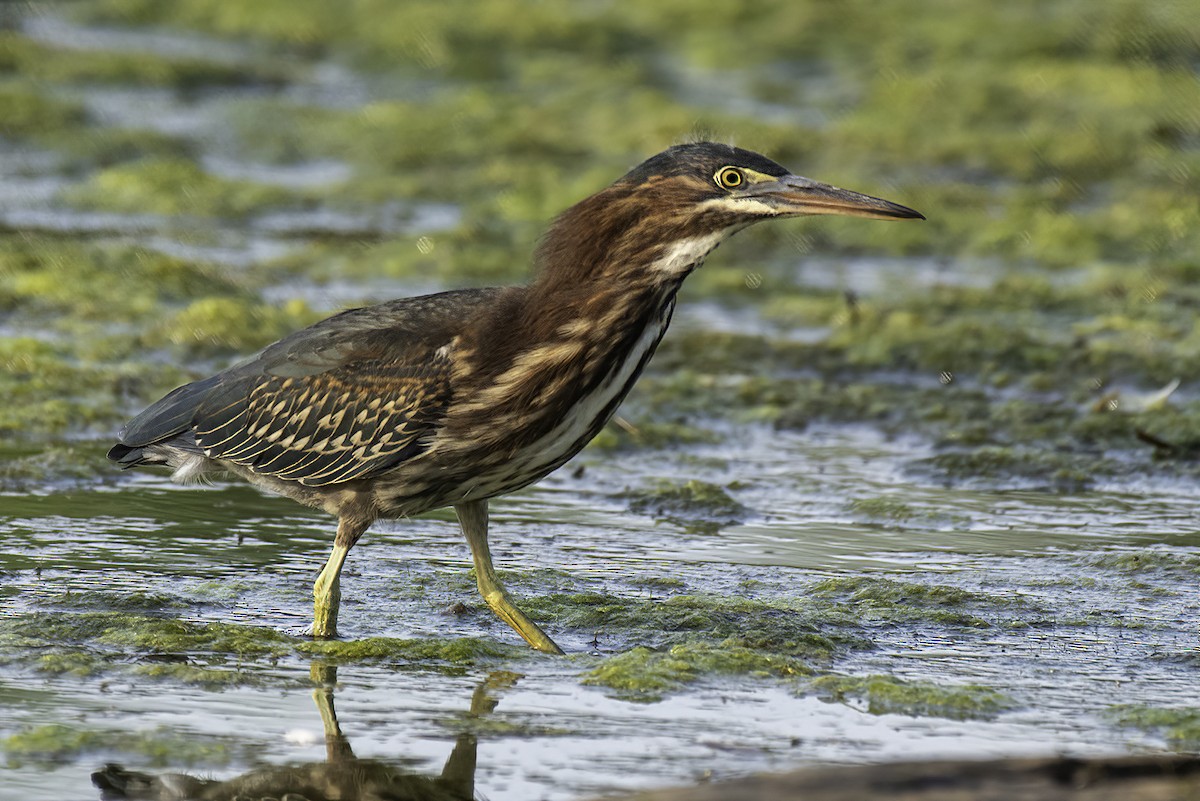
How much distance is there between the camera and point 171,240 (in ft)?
42.3

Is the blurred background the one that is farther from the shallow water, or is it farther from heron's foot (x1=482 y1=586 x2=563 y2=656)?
heron's foot (x1=482 y1=586 x2=563 y2=656)

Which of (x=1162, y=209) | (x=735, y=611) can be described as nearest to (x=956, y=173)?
(x=1162, y=209)

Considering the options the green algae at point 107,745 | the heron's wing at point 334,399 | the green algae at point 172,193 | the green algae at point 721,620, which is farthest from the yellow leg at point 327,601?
the green algae at point 172,193

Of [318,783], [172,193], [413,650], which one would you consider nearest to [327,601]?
[413,650]

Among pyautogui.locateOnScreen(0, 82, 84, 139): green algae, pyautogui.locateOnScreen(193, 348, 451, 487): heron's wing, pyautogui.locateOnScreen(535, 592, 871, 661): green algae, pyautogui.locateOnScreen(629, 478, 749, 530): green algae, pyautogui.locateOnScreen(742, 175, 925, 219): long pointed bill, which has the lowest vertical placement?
pyautogui.locateOnScreen(535, 592, 871, 661): green algae

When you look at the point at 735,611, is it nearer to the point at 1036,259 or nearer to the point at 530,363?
the point at 530,363

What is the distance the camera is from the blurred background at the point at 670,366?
18.7ft

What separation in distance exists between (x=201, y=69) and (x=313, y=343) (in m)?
12.2

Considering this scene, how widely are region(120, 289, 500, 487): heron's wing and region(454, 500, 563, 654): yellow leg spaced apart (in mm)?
453

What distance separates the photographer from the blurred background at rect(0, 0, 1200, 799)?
18.7 feet

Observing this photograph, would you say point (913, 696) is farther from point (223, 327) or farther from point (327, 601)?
point (223, 327)

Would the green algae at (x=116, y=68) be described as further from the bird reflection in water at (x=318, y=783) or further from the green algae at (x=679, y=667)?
the bird reflection in water at (x=318, y=783)

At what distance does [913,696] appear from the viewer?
223 inches

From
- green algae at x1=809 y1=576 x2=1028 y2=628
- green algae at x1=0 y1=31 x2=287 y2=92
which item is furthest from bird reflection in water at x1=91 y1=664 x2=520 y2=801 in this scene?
green algae at x1=0 y1=31 x2=287 y2=92
